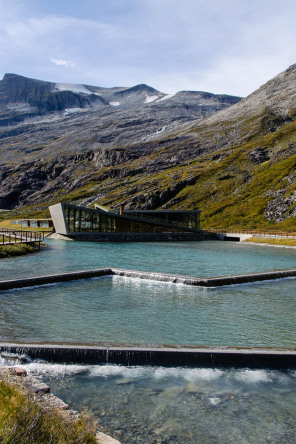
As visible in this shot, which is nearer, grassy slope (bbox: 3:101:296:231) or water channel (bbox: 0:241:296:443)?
water channel (bbox: 0:241:296:443)

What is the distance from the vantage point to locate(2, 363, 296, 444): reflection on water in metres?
10.1

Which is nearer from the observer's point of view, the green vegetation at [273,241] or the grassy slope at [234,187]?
the green vegetation at [273,241]

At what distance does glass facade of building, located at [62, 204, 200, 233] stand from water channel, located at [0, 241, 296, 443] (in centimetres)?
5507

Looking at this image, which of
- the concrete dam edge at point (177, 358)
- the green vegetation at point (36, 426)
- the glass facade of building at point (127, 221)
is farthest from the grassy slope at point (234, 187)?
the green vegetation at point (36, 426)

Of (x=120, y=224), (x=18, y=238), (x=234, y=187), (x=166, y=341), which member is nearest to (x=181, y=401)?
(x=166, y=341)

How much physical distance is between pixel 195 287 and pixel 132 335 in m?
12.5

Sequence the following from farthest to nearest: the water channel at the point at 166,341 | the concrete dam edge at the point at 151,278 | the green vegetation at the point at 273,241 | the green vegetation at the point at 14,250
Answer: the green vegetation at the point at 273,241 < the green vegetation at the point at 14,250 < the concrete dam edge at the point at 151,278 < the water channel at the point at 166,341

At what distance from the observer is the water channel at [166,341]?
10500 millimetres

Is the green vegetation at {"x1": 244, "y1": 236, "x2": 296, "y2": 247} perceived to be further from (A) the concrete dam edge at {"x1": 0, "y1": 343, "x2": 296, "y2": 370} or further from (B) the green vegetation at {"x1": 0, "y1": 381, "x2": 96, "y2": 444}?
(B) the green vegetation at {"x1": 0, "y1": 381, "x2": 96, "y2": 444}

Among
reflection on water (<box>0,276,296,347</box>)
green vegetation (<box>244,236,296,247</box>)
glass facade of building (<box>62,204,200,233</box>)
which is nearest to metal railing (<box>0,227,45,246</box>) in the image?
glass facade of building (<box>62,204,200,233</box>)

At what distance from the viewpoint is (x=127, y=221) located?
9631cm

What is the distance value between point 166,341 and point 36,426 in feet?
32.6

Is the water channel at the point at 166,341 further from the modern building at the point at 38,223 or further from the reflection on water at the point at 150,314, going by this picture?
the modern building at the point at 38,223

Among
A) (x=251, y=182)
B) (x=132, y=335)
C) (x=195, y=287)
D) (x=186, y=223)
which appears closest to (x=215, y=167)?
(x=251, y=182)
